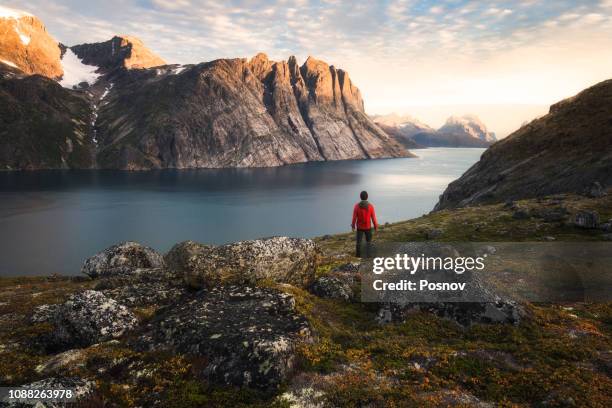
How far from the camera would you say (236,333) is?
43.5 ft

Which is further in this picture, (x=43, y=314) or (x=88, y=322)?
(x=43, y=314)

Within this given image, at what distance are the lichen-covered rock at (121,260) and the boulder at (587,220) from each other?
135 ft

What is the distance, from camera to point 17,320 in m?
17.9

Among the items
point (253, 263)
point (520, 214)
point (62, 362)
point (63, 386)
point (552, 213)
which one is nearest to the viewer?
point (63, 386)

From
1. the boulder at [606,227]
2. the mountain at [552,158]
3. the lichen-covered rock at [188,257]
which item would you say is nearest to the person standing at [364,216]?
the lichen-covered rock at [188,257]

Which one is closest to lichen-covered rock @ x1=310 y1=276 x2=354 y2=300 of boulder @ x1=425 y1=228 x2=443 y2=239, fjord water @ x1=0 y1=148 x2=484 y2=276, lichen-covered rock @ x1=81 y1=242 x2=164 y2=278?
lichen-covered rock @ x1=81 y1=242 x2=164 y2=278

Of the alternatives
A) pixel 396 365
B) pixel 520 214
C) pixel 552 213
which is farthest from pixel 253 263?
pixel 520 214

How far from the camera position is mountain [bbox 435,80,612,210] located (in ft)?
191

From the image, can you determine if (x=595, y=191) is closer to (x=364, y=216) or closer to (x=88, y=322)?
(x=364, y=216)

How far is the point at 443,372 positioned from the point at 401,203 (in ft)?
426

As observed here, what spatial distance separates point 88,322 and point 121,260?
1710 centimetres

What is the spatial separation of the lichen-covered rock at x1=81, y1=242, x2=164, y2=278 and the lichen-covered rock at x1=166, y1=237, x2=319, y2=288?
1075cm

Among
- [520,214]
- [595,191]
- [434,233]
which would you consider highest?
[595,191]

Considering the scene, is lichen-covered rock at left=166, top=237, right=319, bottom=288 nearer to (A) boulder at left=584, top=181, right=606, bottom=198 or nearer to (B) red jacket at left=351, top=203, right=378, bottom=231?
(B) red jacket at left=351, top=203, right=378, bottom=231
